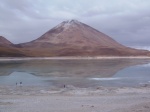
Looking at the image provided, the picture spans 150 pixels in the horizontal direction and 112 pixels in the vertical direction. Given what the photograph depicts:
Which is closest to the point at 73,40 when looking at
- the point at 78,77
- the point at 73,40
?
→ the point at 73,40

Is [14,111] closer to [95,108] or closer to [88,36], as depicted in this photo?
[95,108]

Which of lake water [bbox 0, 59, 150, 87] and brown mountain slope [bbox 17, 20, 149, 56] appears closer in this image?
lake water [bbox 0, 59, 150, 87]

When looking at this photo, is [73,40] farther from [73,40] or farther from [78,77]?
[78,77]

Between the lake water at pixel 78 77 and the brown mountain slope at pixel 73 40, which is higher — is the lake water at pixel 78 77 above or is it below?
below

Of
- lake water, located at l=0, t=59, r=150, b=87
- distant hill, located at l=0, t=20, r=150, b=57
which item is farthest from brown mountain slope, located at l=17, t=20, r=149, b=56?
lake water, located at l=0, t=59, r=150, b=87

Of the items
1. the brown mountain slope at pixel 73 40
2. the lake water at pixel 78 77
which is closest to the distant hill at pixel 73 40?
the brown mountain slope at pixel 73 40

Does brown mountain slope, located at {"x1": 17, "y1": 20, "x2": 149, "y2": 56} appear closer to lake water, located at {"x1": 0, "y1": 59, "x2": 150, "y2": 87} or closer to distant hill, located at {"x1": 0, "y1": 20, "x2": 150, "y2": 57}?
distant hill, located at {"x1": 0, "y1": 20, "x2": 150, "y2": 57}

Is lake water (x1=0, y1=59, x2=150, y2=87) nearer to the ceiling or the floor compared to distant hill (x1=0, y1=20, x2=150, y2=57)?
nearer to the floor

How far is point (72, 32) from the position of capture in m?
179

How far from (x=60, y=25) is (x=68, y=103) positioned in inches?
7163

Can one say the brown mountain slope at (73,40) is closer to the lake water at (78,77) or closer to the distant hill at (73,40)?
the distant hill at (73,40)

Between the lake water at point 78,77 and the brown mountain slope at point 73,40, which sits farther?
the brown mountain slope at point 73,40

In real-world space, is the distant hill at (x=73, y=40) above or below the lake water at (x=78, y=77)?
above

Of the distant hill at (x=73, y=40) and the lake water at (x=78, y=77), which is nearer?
the lake water at (x=78, y=77)
